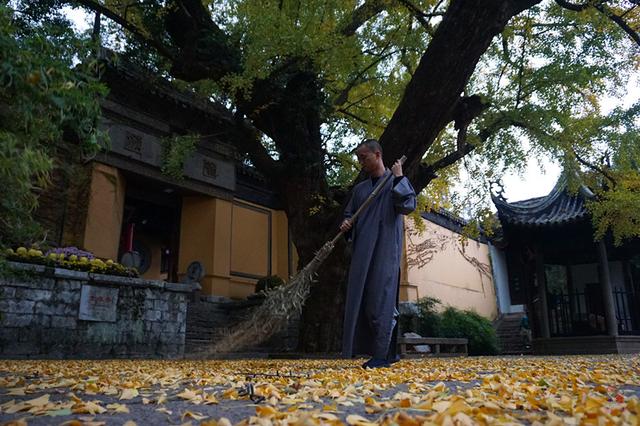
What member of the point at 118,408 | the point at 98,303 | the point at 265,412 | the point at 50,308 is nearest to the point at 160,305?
the point at 98,303

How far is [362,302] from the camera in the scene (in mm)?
3340

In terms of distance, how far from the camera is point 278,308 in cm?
374

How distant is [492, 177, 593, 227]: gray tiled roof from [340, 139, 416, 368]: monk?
5.56m

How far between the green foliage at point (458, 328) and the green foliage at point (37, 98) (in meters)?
9.95

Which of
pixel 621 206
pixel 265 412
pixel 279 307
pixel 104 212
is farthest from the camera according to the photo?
pixel 104 212

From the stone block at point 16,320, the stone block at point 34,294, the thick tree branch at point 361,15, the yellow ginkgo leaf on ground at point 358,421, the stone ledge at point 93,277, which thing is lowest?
Result: the yellow ginkgo leaf on ground at point 358,421

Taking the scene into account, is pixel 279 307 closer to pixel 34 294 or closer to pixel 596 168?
pixel 34 294

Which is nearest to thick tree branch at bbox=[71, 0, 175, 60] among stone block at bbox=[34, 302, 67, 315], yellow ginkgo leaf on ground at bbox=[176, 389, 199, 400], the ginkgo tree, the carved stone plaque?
the ginkgo tree

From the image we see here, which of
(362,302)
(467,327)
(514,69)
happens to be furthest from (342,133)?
(467,327)

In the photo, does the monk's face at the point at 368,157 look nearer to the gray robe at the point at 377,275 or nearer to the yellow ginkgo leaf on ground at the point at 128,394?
the gray robe at the point at 377,275

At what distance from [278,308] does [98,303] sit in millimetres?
3529

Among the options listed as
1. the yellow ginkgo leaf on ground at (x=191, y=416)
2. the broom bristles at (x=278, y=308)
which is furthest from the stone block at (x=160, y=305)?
the yellow ginkgo leaf on ground at (x=191, y=416)

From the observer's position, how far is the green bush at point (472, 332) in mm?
10805

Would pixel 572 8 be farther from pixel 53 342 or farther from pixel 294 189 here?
pixel 53 342
